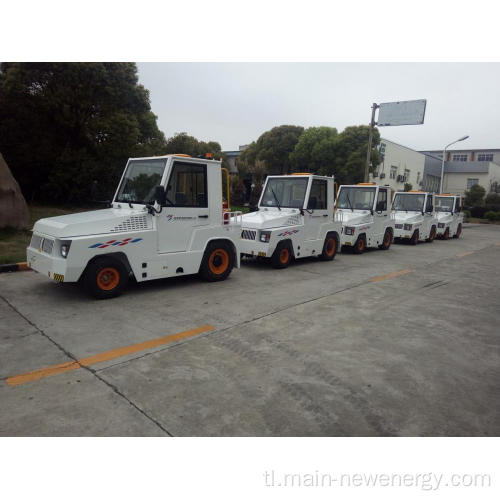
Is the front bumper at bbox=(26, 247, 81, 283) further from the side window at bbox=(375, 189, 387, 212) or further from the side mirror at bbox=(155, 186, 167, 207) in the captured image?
the side window at bbox=(375, 189, 387, 212)

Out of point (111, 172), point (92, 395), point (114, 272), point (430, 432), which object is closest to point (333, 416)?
point (430, 432)

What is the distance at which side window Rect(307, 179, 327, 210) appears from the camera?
1012cm

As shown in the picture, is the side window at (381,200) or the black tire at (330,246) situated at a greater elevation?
the side window at (381,200)

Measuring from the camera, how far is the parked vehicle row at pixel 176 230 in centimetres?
605

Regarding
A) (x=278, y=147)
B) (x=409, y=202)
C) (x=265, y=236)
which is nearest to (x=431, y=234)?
(x=409, y=202)

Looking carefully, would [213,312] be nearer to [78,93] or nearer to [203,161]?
[203,161]

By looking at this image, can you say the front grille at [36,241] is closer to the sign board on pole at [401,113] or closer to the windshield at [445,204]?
the sign board on pole at [401,113]

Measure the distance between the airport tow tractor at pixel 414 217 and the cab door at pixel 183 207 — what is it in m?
10.8

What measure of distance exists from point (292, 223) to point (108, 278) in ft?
15.9

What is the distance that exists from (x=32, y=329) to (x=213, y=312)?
236 cm

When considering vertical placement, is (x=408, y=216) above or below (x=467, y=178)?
below

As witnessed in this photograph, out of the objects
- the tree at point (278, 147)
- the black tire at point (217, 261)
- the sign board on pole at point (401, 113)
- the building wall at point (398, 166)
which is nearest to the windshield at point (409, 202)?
the sign board on pole at point (401, 113)

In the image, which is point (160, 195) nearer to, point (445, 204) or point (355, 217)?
point (355, 217)

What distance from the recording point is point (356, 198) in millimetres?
13352
